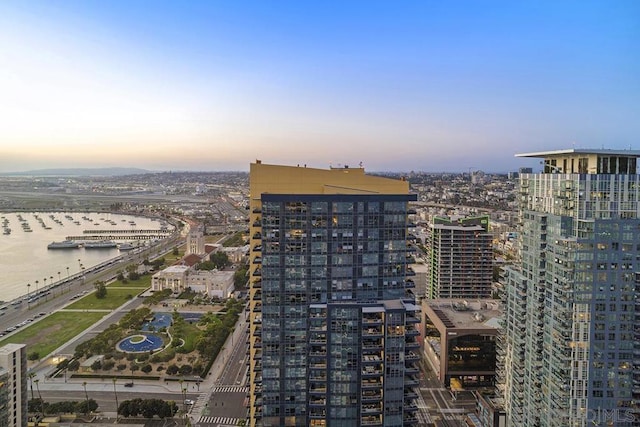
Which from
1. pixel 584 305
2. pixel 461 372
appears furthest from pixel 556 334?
pixel 461 372

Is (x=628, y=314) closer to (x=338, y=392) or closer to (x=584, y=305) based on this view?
(x=584, y=305)

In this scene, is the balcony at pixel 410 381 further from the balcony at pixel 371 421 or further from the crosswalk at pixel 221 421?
the crosswalk at pixel 221 421

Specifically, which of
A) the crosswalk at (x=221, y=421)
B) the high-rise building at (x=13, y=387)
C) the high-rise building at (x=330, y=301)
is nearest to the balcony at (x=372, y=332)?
the high-rise building at (x=330, y=301)

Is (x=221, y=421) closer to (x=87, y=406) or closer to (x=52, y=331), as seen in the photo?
(x=87, y=406)

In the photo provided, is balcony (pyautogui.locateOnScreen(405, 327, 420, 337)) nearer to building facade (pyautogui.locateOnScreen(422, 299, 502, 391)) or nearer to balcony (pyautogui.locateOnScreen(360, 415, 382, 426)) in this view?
balcony (pyautogui.locateOnScreen(360, 415, 382, 426))

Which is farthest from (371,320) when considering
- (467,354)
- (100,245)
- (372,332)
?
(100,245)

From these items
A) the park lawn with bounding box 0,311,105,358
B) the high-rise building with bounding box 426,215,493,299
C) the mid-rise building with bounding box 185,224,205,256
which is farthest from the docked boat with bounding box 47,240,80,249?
the high-rise building with bounding box 426,215,493,299
